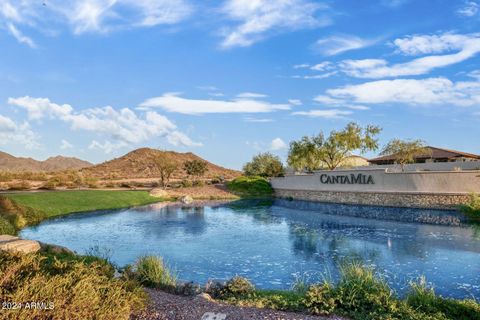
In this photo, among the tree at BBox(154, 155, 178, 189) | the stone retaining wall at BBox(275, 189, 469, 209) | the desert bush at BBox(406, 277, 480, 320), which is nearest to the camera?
the desert bush at BBox(406, 277, 480, 320)

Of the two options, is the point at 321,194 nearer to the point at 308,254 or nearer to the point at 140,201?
the point at 140,201

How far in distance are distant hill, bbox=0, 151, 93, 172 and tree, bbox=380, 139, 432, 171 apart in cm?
11111

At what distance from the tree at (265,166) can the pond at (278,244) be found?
1441 inches

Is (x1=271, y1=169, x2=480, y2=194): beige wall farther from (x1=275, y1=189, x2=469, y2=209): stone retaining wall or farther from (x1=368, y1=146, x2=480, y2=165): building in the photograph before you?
(x1=368, y1=146, x2=480, y2=165): building

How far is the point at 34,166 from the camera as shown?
5871 inches

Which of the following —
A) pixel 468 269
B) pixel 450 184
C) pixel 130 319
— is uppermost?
pixel 450 184

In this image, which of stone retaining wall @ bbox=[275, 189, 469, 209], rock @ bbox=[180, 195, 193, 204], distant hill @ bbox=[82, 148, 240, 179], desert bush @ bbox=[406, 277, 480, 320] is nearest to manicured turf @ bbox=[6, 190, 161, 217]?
rock @ bbox=[180, 195, 193, 204]

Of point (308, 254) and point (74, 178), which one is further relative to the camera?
point (74, 178)

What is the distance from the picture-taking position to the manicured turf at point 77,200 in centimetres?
3481

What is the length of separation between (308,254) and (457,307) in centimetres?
1003

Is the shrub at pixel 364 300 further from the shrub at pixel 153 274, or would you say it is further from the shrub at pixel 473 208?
the shrub at pixel 473 208

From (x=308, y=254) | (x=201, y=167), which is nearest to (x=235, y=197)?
(x=201, y=167)

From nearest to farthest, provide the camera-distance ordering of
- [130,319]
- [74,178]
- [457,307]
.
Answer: [130,319]
[457,307]
[74,178]

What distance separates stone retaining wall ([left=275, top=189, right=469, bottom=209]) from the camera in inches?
1353
